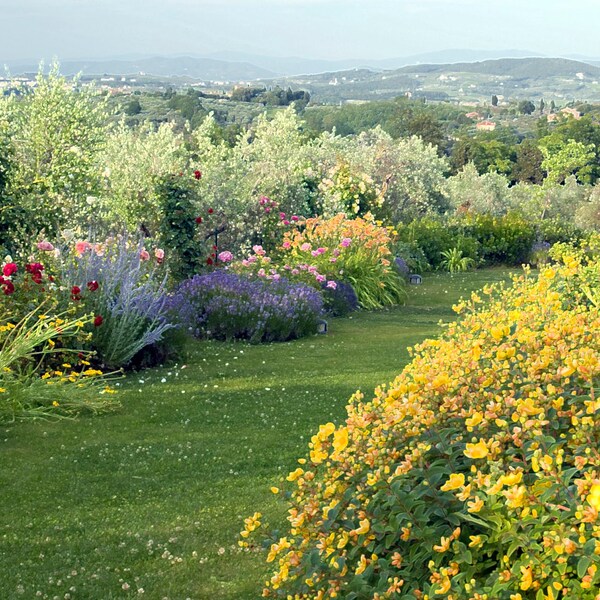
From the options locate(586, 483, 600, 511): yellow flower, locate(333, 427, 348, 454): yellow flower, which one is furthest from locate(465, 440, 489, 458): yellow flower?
locate(333, 427, 348, 454): yellow flower

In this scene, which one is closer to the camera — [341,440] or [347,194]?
[341,440]

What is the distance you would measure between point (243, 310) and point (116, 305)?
2.37m

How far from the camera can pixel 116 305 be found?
8625 millimetres

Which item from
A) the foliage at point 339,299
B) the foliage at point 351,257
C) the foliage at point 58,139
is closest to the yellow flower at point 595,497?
the foliage at point 339,299

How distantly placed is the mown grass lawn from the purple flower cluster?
96 cm

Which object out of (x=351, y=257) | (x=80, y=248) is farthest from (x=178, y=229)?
(x=80, y=248)

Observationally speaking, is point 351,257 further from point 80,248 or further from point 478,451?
point 478,451

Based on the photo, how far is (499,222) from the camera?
21344 millimetres

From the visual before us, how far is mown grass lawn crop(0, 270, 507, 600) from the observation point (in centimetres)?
443

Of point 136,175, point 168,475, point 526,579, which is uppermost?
point 136,175

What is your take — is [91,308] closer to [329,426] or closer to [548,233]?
[329,426]

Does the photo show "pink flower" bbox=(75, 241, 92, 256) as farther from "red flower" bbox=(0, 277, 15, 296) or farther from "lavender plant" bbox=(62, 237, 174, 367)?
"red flower" bbox=(0, 277, 15, 296)

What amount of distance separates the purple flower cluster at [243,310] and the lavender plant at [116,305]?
120 cm

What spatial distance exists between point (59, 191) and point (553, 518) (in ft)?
38.0
